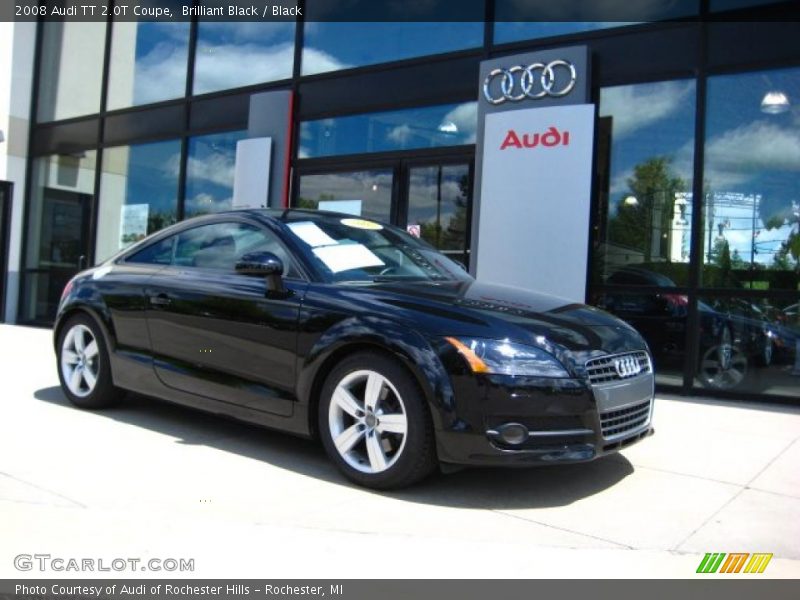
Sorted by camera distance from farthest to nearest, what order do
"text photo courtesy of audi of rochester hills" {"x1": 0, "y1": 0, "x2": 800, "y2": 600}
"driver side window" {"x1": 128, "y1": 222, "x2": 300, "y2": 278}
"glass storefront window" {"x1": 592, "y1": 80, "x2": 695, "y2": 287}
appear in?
"glass storefront window" {"x1": 592, "y1": 80, "x2": 695, "y2": 287} < "driver side window" {"x1": 128, "y1": 222, "x2": 300, "y2": 278} < "text photo courtesy of audi of rochester hills" {"x1": 0, "y1": 0, "x2": 800, "y2": 600}

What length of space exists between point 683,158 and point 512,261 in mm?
1979

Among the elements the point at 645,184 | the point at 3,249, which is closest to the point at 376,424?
the point at 645,184

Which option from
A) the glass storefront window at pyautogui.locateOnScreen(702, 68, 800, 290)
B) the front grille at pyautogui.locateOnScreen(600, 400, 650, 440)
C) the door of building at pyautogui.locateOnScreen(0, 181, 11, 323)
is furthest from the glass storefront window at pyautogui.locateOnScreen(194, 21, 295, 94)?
the front grille at pyautogui.locateOnScreen(600, 400, 650, 440)

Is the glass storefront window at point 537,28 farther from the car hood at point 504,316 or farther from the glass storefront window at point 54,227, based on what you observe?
the glass storefront window at point 54,227

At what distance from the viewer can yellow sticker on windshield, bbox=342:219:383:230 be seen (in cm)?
477

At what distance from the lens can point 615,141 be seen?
301 inches

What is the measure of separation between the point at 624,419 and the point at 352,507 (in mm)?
1468

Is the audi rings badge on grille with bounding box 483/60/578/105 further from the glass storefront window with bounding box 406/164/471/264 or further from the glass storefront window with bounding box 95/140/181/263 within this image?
the glass storefront window with bounding box 95/140/181/263

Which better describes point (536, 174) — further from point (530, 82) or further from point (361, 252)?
point (361, 252)

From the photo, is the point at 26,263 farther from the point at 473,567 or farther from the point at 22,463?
the point at 473,567

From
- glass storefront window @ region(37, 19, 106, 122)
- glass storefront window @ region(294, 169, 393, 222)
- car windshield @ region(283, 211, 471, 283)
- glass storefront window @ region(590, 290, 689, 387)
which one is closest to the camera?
car windshield @ region(283, 211, 471, 283)

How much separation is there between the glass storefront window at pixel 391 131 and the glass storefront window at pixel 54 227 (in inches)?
195

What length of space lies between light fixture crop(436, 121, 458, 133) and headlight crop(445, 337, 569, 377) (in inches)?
221

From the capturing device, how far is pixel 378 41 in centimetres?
958
